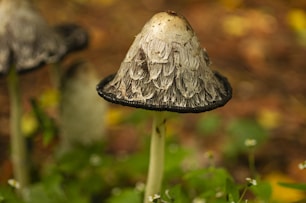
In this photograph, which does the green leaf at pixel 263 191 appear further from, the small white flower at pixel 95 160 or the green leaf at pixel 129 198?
the small white flower at pixel 95 160

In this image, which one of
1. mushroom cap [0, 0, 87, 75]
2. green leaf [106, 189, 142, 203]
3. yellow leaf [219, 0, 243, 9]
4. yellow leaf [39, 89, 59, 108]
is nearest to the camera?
green leaf [106, 189, 142, 203]

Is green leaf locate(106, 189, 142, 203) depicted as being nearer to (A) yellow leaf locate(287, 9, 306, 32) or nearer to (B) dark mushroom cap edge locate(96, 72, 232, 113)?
(B) dark mushroom cap edge locate(96, 72, 232, 113)

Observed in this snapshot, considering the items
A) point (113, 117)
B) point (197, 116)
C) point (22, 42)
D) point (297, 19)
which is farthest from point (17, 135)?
point (297, 19)

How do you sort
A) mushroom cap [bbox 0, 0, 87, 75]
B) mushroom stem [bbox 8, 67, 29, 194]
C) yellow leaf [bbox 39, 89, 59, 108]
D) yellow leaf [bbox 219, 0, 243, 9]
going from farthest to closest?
yellow leaf [bbox 219, 0, 243, 9]
yellow leaf [bbox 39, 89, 59, 108]
mushroom stem [bbox 8, 67, 29, 194]
mushroom cap [bbox 0, 0, 87, 75]

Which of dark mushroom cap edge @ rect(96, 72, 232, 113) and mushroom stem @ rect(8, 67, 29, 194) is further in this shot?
mushroom stem @ rect(8, 67, 29, 194)

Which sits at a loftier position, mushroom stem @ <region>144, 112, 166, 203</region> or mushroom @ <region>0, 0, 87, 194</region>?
mushroom @ <region>0, 0, 87, 194</region>

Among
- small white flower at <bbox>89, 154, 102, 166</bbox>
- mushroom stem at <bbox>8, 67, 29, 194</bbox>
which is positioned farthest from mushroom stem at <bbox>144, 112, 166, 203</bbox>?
mushroom stem at <bbox>8, 67, 29, 194</bbox>

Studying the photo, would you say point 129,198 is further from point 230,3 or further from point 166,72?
point 230,3
